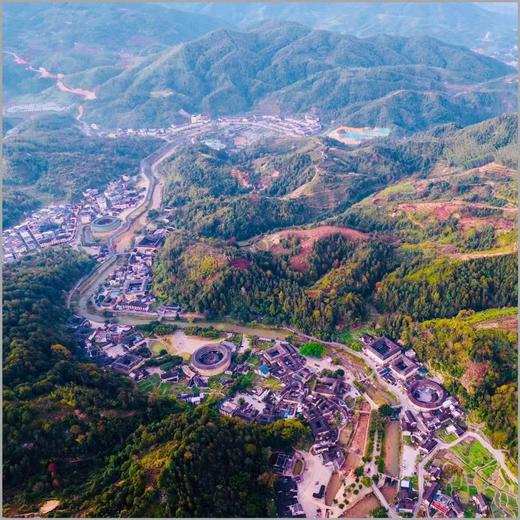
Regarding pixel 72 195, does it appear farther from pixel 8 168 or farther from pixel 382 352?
pixel 382 352

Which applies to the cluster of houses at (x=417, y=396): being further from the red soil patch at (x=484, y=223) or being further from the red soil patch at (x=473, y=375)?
the red soil patch at (x=484, y=223)

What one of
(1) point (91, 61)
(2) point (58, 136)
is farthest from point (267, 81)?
(2) point (58, 136)

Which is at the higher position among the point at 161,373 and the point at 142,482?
the point at 142,482

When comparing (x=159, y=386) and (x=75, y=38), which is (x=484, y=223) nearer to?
(x=159, y=386)

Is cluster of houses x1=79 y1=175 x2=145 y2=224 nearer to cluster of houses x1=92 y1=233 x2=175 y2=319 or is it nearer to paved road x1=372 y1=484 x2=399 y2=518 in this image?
cluster of houses x1=92 y1=233 x2=175 y2=319

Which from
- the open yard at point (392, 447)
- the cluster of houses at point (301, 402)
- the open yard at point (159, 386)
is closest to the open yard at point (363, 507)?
the open yard at point (392, 447)

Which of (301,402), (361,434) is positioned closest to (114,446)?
(301,402)
